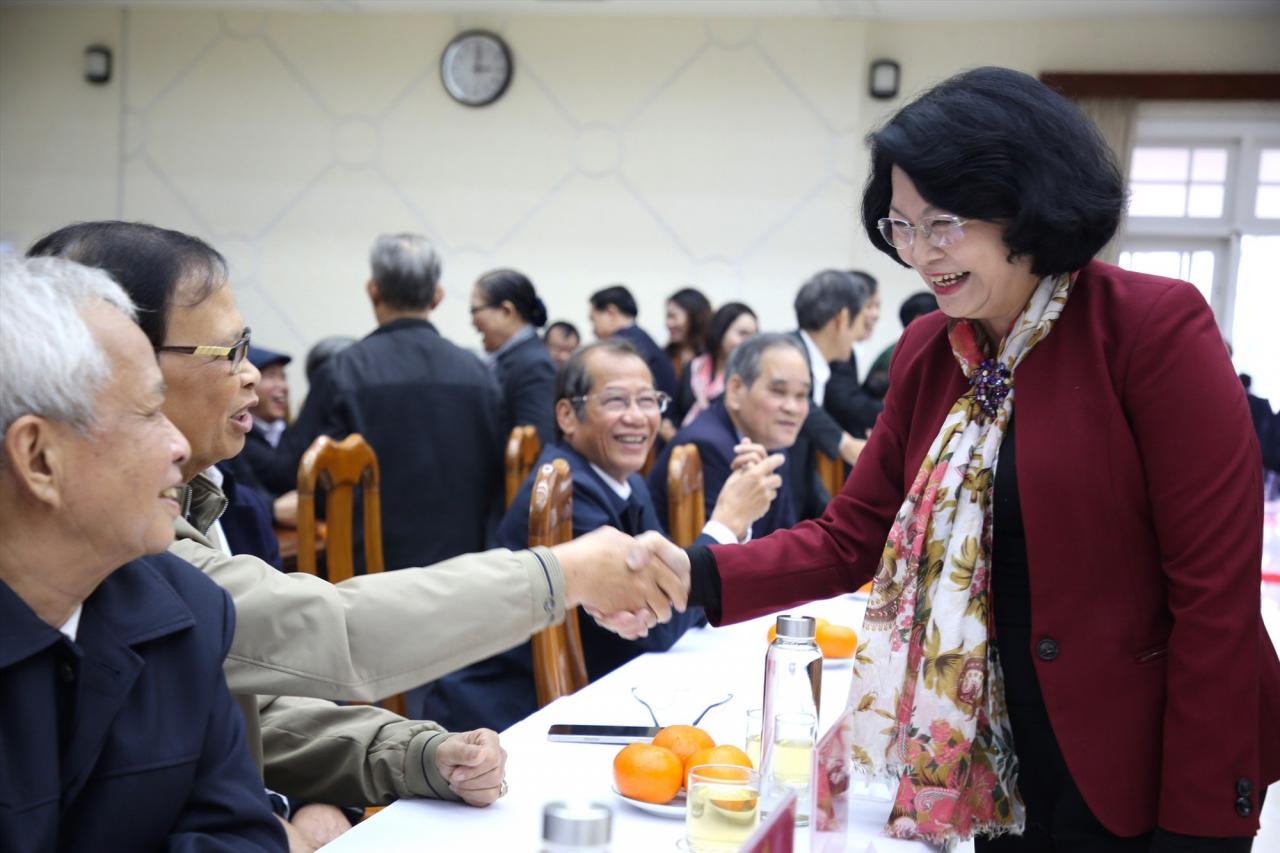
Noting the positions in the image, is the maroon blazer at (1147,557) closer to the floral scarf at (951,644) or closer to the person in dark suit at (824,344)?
the floral scarf at (951,644)

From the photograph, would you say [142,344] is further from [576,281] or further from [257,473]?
[576,281]

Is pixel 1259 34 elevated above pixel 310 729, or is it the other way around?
pixel 1259 34

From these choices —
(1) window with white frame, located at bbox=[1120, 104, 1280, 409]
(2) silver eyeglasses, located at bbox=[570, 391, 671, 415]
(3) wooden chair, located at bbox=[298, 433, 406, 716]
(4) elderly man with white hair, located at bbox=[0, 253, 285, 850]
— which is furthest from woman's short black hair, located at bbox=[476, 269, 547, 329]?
(1) window with white frame, located at bbox=[1120, 104, 1280, 409]

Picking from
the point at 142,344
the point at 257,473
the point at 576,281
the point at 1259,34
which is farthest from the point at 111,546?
the point at 1259,34

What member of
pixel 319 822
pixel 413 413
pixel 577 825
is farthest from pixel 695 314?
pixel 577 825

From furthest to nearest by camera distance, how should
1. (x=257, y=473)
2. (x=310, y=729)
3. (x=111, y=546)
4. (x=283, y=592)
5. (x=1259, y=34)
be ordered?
(x=1259, y=34) < (x=257, y=473) < (x=310, y=729) < (x=283, y=592) < (x=111, y=546)

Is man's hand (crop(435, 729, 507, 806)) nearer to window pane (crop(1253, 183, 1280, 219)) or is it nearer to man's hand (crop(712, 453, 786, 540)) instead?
man's hand (crop(712, 453, 786, 540))

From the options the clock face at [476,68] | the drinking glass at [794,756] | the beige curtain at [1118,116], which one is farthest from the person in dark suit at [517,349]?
the beige curtain at [1118,116]

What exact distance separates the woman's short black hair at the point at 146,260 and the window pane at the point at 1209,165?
7.07m

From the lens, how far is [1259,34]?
7.13 metres

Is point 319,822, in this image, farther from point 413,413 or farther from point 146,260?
point 413,413

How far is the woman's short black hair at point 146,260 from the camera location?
140cm

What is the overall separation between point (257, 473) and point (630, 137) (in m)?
3.87

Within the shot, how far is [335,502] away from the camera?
239 centimetres
